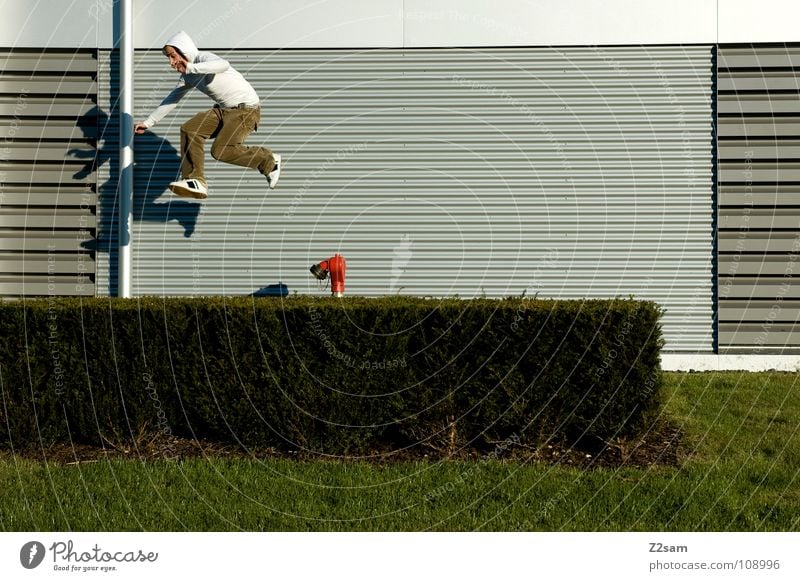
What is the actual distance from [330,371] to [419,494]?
1.62 meters

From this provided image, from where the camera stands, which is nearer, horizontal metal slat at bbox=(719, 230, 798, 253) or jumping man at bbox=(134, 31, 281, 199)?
jumping man at bbox=(134, 31, 281, 199)

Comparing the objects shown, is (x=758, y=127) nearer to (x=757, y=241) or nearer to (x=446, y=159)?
(x=757, y=241)

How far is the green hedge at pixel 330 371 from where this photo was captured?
8.02m

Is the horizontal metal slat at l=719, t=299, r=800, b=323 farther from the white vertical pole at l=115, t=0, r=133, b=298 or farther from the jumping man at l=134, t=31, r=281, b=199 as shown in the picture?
the white vertical pole at l=115, t=0, r=133, b=298

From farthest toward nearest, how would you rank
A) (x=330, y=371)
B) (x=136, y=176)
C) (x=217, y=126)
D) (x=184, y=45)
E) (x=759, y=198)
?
(x=136, y=176), (x=759, y=198), (x=217, y=126), (x=184, y=45), (x=330, y=371)

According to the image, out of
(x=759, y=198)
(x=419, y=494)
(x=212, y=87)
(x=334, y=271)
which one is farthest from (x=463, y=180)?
(x=419, y=494)

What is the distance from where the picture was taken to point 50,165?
39.3ft

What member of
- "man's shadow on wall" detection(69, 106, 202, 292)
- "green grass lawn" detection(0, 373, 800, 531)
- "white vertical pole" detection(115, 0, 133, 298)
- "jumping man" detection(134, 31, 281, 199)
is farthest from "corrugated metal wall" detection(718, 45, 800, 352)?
"white vertical pole" detection(115, 0, 133, 298)

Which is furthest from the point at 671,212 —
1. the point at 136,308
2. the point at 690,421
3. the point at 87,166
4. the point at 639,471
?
the point at 87,166

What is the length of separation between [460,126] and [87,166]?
5303 millimetres

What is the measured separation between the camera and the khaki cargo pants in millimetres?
10297

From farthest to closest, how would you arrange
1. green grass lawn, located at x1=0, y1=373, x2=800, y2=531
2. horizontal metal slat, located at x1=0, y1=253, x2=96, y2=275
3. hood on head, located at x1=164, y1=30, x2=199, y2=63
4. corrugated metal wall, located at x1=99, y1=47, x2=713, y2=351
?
horizontal metal slat, located at x1=0, y1=253, x2=96, y2=275 → corrugated metal wall, located at x1=99, y1=47, x2=713, y2=351 → hood on head, located at x1=164, y1=30, x2=199, y2=63 → green grass lawn, located at x1=0, y1=373, x2=800, y2=531

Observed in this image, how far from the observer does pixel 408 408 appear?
8.13m

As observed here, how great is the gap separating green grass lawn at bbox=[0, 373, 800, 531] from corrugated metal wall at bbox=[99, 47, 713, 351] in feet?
12.9
